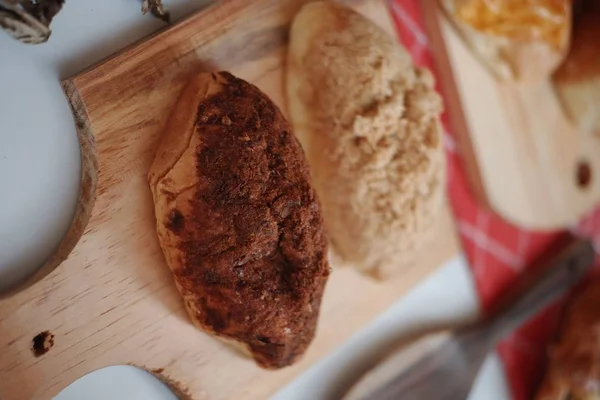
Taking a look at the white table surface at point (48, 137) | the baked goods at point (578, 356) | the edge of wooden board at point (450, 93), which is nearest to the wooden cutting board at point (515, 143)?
the edge of wooden board at point (450, 93)

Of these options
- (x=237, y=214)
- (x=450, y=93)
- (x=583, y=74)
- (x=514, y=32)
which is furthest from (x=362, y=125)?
(x=583, y=74)

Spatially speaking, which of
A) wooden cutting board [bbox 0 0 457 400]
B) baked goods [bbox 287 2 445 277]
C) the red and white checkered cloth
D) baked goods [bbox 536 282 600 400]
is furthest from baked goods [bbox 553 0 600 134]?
wooden cutting board [bbox 0 0 457 400]

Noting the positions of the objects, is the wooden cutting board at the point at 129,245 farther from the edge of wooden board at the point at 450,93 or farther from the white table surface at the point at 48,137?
the edge of wooden board at the point at 450,93

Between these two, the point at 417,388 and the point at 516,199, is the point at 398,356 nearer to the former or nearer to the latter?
the point at 417,388

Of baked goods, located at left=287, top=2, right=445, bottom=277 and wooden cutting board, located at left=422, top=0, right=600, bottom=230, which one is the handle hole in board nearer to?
wooden cutting board, located at left=422, top=0, right=600, bottom=230

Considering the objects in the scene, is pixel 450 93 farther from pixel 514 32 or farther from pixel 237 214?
pixel 237 214

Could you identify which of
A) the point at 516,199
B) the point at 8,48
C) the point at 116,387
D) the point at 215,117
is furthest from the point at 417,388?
the point at 8,48
